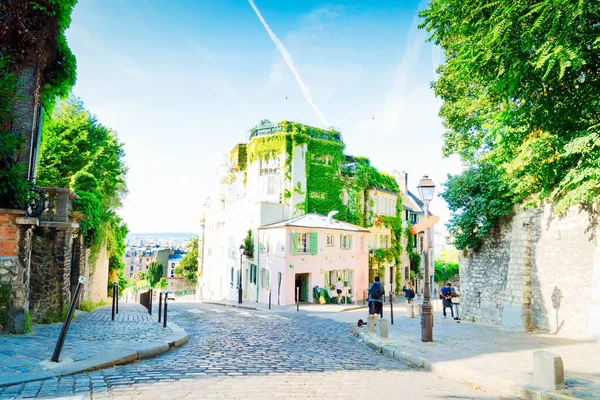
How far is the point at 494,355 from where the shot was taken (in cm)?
846

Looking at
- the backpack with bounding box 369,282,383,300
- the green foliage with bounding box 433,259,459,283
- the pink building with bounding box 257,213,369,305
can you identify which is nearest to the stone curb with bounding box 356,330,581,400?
the backpack with bounding box 369,282,383,300

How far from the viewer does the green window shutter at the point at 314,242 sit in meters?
26.6

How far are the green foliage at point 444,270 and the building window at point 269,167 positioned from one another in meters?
21.9

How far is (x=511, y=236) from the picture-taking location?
532 inches

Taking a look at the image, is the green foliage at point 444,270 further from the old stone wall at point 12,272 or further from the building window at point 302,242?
the old stone wall at point 12,272

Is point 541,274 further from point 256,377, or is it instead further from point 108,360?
point 108,360

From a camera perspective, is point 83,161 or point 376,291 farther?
point 83,161

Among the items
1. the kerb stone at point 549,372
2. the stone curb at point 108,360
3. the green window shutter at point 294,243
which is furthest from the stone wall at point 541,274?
the green window shutter at point 294,243

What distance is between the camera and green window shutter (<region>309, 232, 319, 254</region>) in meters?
26.6

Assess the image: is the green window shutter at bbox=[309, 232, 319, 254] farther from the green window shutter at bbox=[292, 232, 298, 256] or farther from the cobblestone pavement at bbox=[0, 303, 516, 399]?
the cobblestone pavement at bbox=[0, 303, 516, 399]

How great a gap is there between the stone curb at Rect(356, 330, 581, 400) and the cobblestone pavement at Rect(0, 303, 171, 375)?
5588 millimetres

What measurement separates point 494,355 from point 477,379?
6.93 ft

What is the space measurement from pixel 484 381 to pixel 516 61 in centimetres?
591

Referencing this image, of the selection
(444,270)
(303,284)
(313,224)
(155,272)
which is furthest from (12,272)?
(155,272)
